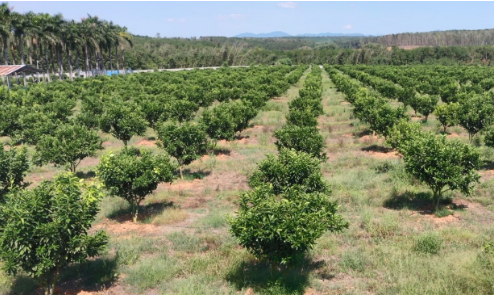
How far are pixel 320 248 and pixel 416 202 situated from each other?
658 centimetres

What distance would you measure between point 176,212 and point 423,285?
987 cm

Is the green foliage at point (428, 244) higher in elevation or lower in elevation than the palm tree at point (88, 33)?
lower

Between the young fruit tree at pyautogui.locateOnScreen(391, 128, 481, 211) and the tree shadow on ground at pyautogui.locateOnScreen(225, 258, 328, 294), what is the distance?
6.17 meters

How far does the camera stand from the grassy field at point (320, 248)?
33.0ft

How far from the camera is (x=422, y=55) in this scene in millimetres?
141625

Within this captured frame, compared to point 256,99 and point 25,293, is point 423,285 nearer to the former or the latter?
point 25,293

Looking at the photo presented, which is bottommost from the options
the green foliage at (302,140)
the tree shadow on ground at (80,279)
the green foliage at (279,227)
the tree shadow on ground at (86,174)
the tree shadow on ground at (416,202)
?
the tree shadow on ground at (80,279)

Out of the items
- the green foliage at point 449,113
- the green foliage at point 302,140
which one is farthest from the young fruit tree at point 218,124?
the green foliage at point 449,113

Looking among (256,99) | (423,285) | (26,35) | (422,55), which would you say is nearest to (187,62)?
(26,35)

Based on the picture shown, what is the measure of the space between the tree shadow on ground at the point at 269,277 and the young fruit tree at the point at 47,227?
4.03 meters

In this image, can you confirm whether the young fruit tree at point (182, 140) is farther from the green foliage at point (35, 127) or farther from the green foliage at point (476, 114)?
the green foliage at point (476, 114)

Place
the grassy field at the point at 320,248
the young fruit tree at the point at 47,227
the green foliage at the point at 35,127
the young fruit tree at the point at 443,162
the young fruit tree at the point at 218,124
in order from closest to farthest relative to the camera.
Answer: the young fruit tree at the point at 47,227
the grassy field at the point at 320,248
the young fruit tree at the point at 443,162
the green foliage at the point at 35,127
the young fruit tree at the point at 218,124

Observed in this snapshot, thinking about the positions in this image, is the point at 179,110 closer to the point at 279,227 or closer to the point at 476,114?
the point at 476,114

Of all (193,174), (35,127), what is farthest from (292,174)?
(35,127)
